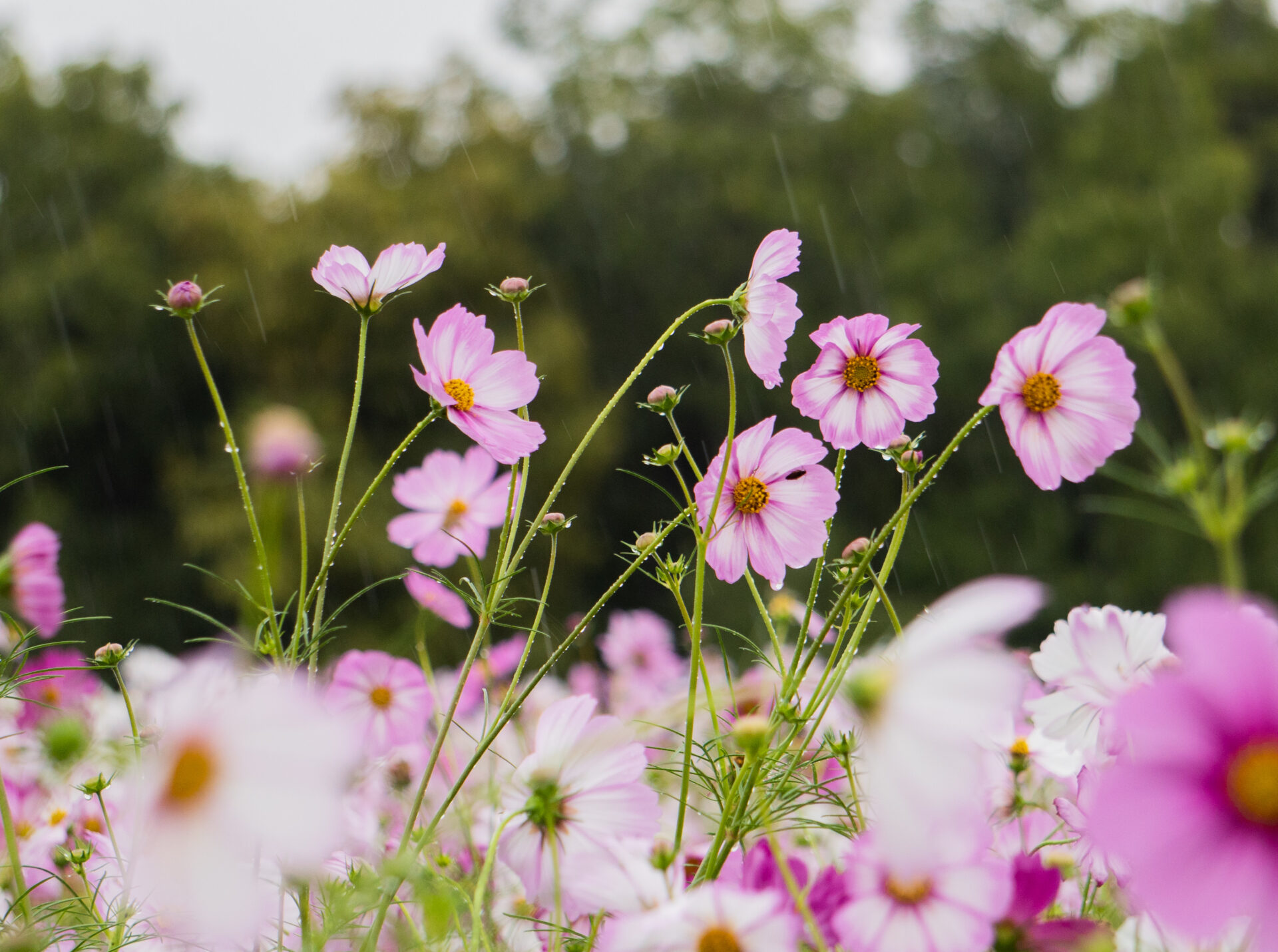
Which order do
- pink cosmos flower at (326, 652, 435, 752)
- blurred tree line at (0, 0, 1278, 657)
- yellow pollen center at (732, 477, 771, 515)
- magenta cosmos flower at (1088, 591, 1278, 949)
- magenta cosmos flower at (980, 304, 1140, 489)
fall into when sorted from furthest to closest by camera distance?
blurred tree line at (0, 0, 1278, 657)
pink cosmos flower at (326, 652, 435, 752)
yellow pollen center at (732, 477, 771, 515)
magenta cosmos flower at (980, 304, 1140, 489)
magenta cosmos flower at (1088, 591, 1278, 949)

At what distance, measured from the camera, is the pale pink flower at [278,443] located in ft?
0.79

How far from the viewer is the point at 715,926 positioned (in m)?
0.30

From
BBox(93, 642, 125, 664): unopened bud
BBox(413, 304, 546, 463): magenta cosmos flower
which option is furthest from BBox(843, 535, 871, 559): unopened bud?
BBox(93, 642, 125, 664): unopened bud

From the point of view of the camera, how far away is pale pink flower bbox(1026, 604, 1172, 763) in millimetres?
396

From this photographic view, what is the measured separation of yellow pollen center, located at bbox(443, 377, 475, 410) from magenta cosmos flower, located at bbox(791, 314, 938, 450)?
0.52 feet

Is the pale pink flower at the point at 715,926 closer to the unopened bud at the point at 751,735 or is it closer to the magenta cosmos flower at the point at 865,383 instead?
the unopened bud at the point at 751,735

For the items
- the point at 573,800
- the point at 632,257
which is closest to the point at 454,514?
the point at 573,800

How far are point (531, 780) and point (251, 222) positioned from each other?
6.12 metres

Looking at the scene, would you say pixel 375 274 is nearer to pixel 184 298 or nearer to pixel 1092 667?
pixel 184 298

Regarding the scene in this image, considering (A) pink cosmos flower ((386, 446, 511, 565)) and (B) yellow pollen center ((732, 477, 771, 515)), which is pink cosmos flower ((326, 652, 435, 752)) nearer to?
(A) pink cosmos flower ((386, 446, 511, 565))

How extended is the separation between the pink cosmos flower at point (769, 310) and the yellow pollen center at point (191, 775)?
34cm

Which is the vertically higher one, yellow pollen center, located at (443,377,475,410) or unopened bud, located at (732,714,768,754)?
yellow pollen center, located at (443,377,475,410)

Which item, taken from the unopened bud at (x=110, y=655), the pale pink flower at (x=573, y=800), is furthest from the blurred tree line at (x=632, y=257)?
the pale pink flower at (x=573, y=800)

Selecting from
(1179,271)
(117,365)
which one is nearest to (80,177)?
(117,365)
